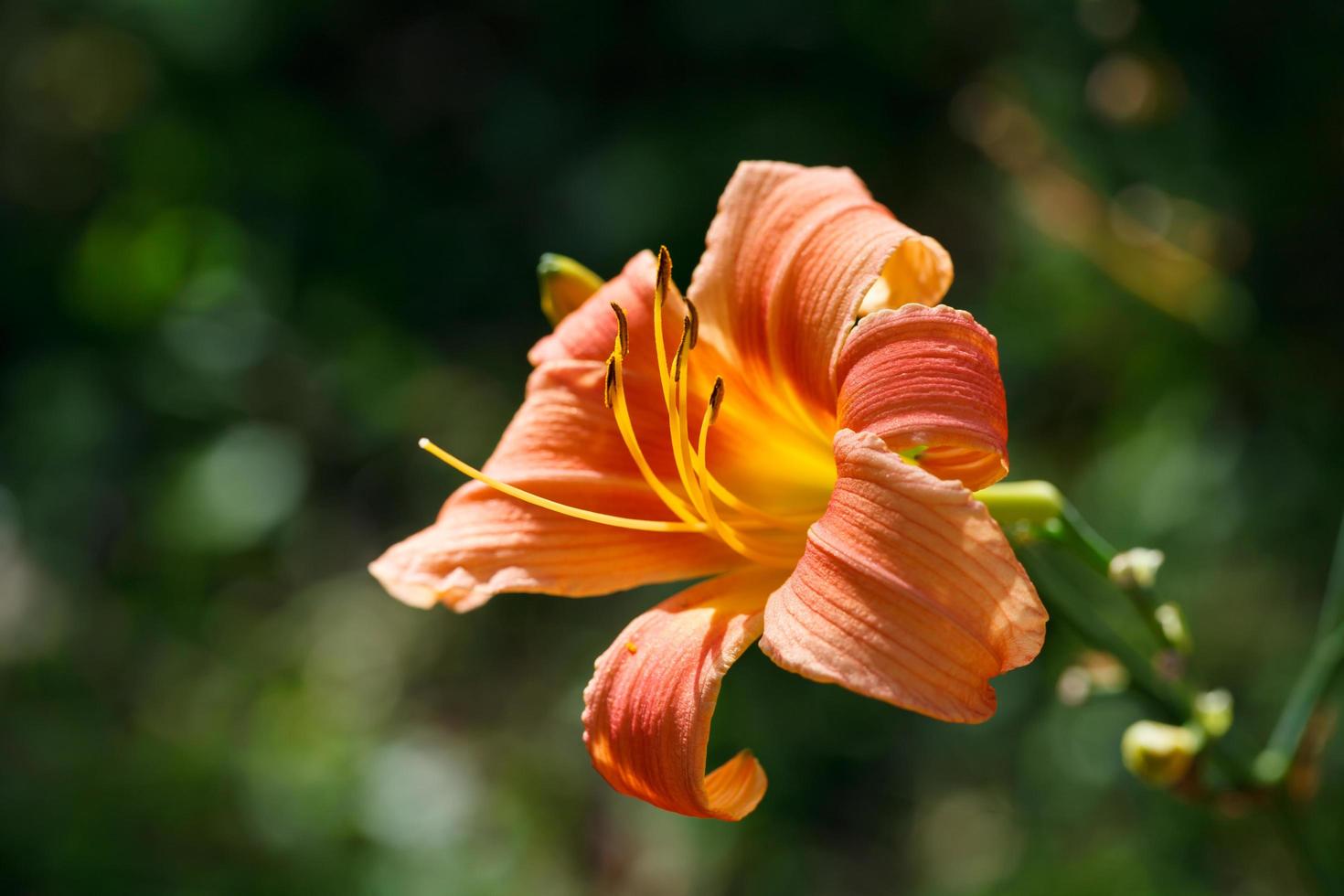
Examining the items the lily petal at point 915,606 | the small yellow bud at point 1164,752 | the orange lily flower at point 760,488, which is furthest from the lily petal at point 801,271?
the small yellow bud at point 1164,752

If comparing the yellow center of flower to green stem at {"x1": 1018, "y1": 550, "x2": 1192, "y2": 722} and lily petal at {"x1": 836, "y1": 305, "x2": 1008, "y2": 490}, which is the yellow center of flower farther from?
green stem at {"x1": 1018, "y1": 550, "x2": 1192, "y2": 722}

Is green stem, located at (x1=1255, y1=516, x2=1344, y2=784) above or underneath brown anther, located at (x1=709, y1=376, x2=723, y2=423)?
underneath

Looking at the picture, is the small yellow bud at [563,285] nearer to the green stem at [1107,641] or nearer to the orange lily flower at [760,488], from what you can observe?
the orange lily flower at [760,488]

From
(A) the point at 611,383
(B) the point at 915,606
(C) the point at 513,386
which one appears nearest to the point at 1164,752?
(B) the point at 915,606

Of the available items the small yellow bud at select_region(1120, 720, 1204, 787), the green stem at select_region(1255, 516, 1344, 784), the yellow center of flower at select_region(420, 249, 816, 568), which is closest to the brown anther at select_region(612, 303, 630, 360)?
the yellow center of flower at select_region(420, 249, 816, 568)

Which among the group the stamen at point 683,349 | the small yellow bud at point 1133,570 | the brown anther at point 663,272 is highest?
the brown anther at point 663,272
